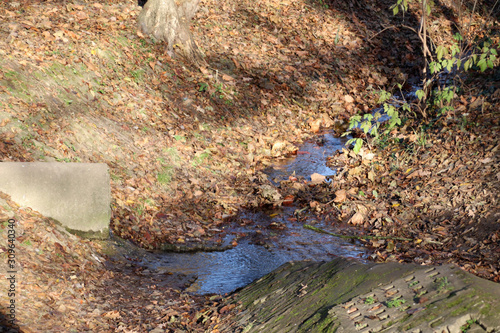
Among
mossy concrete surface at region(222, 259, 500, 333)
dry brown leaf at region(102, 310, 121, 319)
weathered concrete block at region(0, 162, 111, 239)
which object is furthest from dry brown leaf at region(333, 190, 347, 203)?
dry brown leaf at region(102, 310, 121, 319)

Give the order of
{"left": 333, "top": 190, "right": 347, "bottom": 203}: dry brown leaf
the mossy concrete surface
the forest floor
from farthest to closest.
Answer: {"left": 333, "top": 190, "right": 347, "bottom": 203}: dry brown leaf < the forest floor < the mossy concrete surface

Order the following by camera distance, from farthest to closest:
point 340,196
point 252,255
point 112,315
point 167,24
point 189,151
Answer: point 167,24 < point 189,151 < point 340,196 < point 252,255 < point 112,315

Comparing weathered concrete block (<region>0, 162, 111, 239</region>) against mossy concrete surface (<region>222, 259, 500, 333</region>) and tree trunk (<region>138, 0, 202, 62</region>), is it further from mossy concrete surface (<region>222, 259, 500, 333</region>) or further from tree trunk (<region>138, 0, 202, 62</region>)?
tree trunk (<region>138, 0, 202, 62</region>)

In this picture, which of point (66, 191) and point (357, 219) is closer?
point (66, 191)

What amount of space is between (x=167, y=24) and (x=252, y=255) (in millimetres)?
6074

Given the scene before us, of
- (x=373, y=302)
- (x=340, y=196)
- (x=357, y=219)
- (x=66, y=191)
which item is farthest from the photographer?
(x=340, y=196)

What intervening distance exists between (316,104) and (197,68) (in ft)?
9.90

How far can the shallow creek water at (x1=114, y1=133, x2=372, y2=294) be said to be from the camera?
592 cm

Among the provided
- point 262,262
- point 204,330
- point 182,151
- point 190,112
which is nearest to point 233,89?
point 190,112

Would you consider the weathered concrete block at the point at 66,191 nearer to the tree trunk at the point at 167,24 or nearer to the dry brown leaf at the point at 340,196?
the dry brown leaf at the point at 340,196

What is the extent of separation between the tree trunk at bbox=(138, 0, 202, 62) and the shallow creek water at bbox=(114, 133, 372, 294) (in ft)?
15.4

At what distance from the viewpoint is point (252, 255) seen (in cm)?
654

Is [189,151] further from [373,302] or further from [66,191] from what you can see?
[373,302]

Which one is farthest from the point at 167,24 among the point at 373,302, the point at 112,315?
the point at 373,302
